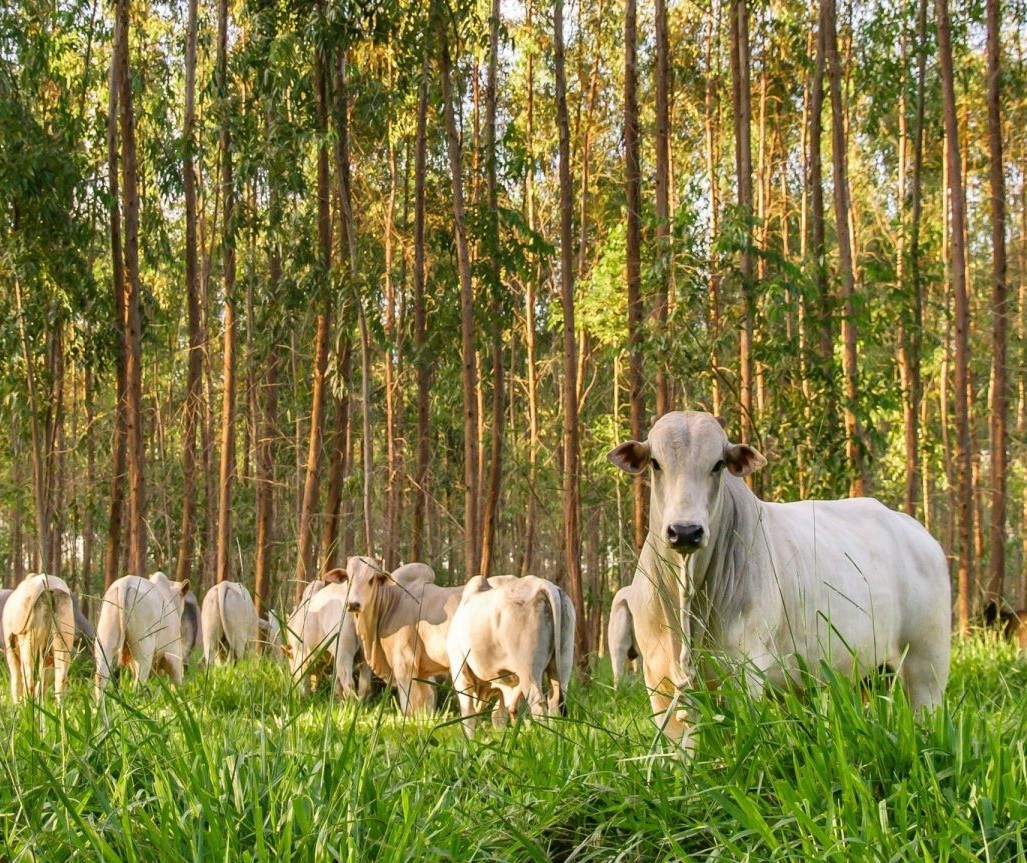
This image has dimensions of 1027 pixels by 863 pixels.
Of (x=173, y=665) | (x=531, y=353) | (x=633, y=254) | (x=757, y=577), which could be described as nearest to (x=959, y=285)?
(x=633, y=254)

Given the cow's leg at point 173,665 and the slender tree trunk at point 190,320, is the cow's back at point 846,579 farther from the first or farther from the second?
the slender tree trunk at point 190,320

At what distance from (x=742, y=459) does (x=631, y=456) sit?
1.47 feet

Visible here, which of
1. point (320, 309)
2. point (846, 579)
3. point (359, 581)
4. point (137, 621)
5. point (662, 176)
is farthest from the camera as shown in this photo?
point (320, 309)

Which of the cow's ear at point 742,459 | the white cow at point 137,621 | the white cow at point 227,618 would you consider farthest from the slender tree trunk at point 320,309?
the cow's ear at point 742,459

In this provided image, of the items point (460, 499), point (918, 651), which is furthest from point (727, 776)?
point (460, 499)

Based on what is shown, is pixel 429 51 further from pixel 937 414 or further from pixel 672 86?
pixel 937 414

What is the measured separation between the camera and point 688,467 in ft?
16.3

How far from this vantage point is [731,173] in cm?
2498

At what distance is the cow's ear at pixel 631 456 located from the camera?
5.30m

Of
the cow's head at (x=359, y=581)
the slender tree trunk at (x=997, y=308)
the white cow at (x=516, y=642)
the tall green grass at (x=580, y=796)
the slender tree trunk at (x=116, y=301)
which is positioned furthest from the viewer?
the slender tree trunk at (x=116, y=301)

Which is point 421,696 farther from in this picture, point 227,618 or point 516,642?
point 227,618

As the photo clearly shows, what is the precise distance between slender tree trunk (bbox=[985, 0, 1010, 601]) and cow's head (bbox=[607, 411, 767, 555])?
403 inches

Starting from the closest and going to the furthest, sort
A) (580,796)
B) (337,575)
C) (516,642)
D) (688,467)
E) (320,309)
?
(580,796) < (688,467) < (516,642) < (337,575) < (320,309)

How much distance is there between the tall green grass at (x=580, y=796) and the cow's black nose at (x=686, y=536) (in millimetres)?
789
